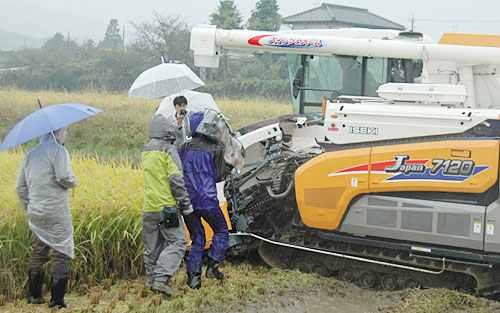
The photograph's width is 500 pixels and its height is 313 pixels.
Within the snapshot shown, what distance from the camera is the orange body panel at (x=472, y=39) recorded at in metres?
6.12

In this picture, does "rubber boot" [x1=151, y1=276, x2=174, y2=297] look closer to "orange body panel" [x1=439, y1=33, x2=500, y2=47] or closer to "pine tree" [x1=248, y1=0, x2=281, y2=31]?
"orange body panel" [x1=439, y1=33, x2=500, y2=47]

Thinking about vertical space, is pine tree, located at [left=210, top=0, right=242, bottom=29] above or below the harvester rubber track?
above

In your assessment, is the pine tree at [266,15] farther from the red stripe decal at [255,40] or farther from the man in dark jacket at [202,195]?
the man in dark jacket at [202,195]

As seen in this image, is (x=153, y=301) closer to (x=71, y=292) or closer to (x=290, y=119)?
(x=71, y=292)

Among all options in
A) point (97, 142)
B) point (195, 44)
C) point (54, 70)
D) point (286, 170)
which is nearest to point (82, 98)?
point (97, 142)

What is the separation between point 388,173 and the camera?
5.30 metres

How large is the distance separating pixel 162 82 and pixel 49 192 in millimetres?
3071

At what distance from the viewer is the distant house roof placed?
36.3 metres

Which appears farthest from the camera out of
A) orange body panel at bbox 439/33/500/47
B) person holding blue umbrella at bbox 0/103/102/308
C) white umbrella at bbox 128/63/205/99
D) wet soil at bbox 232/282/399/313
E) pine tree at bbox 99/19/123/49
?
pine tree at bbox 99/19/123/49

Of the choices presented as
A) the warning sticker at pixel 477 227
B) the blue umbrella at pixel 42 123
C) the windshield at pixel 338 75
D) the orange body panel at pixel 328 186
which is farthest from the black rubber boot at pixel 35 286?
the warning sticker at pixel 477 227

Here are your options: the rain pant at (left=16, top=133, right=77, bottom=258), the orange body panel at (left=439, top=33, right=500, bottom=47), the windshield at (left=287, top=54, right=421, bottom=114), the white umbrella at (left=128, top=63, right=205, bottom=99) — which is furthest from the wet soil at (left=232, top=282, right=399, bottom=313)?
the white umbrella at (left=128, top=63, right=205, bottom=99)

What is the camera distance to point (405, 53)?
20.7 feet

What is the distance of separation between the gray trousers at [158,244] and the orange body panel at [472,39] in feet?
11.4

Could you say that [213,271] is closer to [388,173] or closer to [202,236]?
[202,236]
